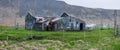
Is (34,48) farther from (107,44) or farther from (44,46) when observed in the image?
(107,44)

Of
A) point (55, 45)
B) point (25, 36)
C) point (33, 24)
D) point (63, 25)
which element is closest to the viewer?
point (55, 45)

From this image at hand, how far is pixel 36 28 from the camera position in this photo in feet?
337

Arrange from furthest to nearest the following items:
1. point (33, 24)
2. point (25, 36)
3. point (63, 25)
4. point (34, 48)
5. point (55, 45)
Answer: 1. point (33, 24)
2. point (63, 25)
3. point (25, 36)
4. point (55, 45)
5. point (34, 48)

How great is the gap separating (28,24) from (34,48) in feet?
177

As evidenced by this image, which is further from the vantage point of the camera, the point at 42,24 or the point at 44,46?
the point at 42,24

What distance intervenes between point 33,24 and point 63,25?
445 inches

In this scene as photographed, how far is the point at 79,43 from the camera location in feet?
203

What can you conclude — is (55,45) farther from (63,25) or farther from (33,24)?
(33,24)

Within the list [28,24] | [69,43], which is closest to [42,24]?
[28,24]

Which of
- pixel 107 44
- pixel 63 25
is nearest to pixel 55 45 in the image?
pixel 107 44

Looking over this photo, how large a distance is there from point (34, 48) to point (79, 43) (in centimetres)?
1049

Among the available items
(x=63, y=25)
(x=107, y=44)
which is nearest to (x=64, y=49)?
(x=107, y=44)

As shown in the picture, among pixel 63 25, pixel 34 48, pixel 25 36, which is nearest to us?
pixel 34 48

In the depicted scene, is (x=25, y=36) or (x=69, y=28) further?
(x=69, y=28)
